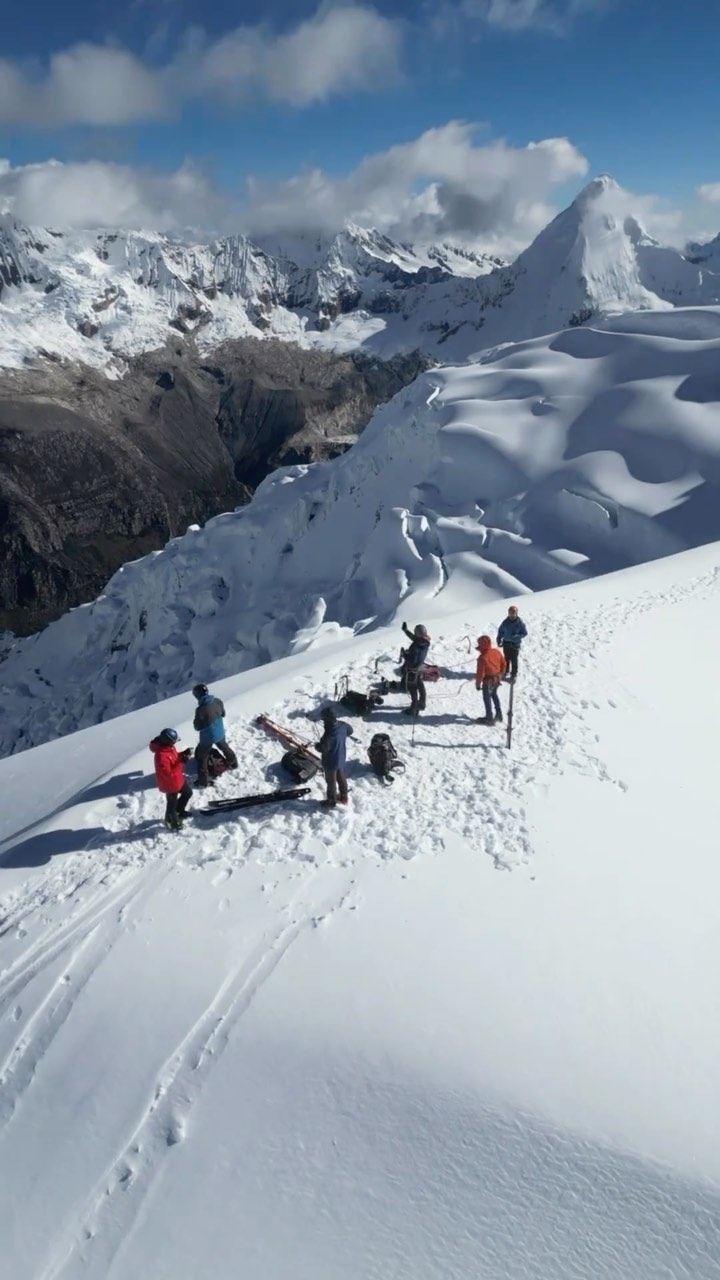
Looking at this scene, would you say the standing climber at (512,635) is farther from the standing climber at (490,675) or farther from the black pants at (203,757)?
the black pants at (203,757)

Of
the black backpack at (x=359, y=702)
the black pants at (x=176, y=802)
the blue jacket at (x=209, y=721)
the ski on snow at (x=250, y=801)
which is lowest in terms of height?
the ski on snow at (x=250, y=801)

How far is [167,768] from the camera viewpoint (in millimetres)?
10352

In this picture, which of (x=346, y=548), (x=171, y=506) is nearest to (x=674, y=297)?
(x=171, y=506)

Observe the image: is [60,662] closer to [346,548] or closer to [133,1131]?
[346,548]

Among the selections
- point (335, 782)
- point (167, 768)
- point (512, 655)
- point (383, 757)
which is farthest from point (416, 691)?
point (167, 768)

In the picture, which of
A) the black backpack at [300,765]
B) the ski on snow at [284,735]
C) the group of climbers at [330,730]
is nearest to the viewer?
the group of climbers at [330,730]

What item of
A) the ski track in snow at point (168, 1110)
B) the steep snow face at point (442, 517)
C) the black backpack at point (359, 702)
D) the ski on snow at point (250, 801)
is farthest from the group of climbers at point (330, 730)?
the steep snow face at point (442, 517)

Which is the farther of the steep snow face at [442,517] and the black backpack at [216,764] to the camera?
the steep snow face at [442,517]

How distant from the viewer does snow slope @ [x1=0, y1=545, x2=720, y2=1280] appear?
6445 mm

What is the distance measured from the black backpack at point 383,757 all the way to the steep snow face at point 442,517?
19.9m

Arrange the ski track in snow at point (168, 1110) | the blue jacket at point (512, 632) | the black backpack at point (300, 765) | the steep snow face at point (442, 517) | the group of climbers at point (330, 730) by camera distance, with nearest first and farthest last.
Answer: the ski track in snow at point (168, 1110) → the group of climbers at point (330, 730) → the black backpack at point (300, 765) → the blue jacket at point (512, 632) → the steep snow face at point (442, 517)

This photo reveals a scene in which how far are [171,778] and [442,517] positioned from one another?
31.0 meters

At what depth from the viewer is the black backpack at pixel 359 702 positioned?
44.1 ft

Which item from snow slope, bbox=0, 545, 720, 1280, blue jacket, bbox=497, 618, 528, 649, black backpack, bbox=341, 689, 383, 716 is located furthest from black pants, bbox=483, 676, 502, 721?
black backpack, bbox=341, 689, 383, 716
